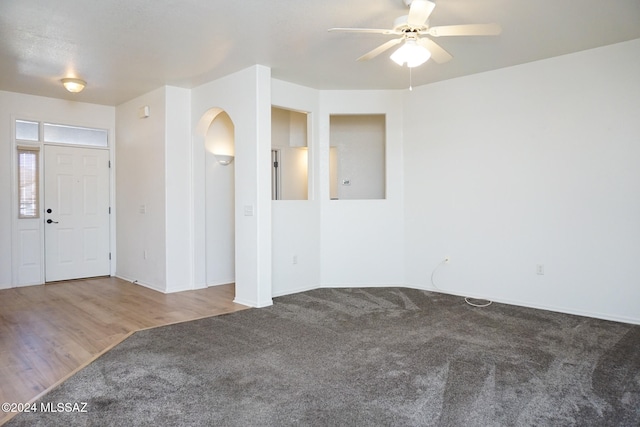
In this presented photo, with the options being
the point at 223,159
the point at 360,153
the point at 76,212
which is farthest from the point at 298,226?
the point at 76,212

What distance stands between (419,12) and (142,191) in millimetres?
4559

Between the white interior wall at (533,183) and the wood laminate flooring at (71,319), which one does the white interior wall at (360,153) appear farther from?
the wood laminate flooring at (71,319)

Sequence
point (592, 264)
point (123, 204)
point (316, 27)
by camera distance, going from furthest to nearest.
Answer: point (123, 204), point (592, 264), point (316, 27)

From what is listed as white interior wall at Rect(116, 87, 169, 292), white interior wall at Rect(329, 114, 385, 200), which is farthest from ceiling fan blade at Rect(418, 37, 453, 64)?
white interior wall at Rect(116, 87, 169, 292)

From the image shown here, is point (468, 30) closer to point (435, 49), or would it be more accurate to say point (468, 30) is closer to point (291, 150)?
point (435, 49)

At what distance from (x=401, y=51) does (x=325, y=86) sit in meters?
2.30

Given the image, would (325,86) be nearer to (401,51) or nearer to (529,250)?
(401,51)

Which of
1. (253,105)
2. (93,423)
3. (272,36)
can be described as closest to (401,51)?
(272,36)

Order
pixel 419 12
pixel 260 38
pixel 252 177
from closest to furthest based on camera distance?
pixel 419 12 → pixel 260 38 → pixel 252 177

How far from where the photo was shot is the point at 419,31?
3.10m

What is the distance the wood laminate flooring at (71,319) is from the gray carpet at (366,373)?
0.75 ft

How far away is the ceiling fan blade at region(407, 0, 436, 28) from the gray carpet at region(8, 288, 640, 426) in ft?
7.88

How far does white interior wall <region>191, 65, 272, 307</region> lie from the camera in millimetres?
4602

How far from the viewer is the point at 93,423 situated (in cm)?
224
